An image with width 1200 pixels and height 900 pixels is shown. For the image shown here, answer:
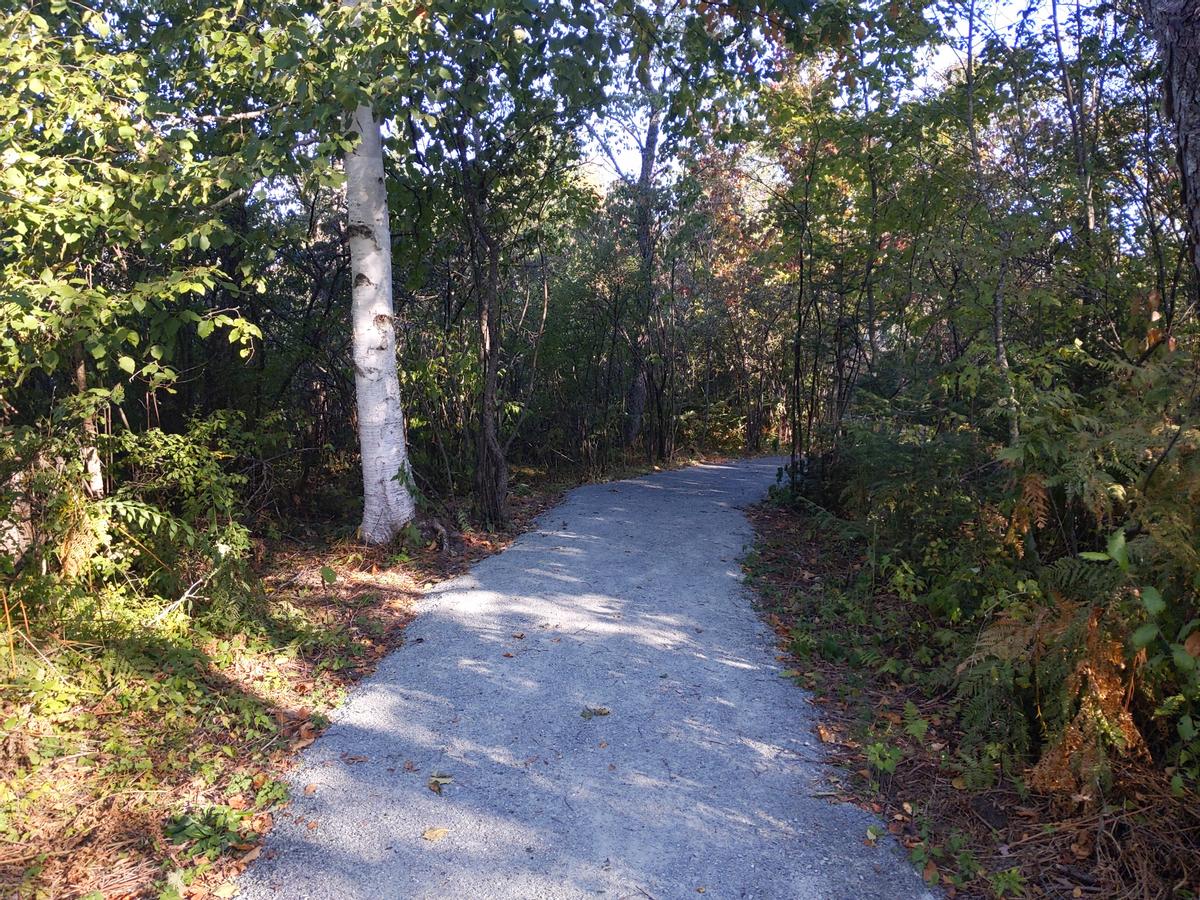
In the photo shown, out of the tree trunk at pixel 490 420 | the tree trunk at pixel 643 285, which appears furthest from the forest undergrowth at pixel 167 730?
the tree trunk at pixel 643 285

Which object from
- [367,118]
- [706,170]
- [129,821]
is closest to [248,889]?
[129,821]

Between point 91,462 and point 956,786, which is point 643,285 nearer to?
point 91,462

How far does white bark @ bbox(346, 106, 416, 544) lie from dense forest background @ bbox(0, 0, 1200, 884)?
0.42ft

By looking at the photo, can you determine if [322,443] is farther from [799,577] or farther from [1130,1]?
[1130,1]

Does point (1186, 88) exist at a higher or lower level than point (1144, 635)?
higher

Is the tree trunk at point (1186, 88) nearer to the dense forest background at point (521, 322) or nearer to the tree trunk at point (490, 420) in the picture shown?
the dense forest background at point (521, 322)

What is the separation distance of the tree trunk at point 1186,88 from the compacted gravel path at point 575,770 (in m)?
2.87

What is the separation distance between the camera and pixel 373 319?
293 inches

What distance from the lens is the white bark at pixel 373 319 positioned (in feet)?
24.3

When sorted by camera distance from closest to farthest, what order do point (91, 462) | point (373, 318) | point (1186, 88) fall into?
point (1186, 88), point (91, 462), point (373, 318)

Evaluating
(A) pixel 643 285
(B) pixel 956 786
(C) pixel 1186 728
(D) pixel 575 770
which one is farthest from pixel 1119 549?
(A) pixel 643 285

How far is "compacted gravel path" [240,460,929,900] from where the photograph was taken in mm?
3143

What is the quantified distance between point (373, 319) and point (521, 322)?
15.9ft

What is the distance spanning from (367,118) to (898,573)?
629cm
